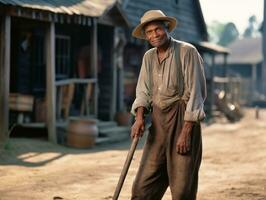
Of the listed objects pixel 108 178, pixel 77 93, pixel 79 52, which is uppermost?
pixel 79 52

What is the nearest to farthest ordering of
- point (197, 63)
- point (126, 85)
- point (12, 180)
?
point (197, 63) < point (12, 180) < point (126, 85)

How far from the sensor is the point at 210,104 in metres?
22.7

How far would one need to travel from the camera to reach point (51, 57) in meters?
11.8

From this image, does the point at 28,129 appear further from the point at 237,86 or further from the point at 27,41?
the point at 237,86

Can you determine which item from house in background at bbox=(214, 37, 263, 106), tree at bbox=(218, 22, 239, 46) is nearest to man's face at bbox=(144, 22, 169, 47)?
house in background at bbox=(214, 37, 263, 106)

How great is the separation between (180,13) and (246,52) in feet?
75.4

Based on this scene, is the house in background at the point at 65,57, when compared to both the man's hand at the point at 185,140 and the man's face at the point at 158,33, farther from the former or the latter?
the man's hand at the point at 185,140

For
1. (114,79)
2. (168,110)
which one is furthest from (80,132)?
(168,110)

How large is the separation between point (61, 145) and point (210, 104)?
11.8m

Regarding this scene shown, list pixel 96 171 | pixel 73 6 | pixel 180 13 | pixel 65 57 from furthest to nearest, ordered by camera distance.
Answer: pixel 180 13
pixel 65 57
pixel 73 6
pixel 96 171

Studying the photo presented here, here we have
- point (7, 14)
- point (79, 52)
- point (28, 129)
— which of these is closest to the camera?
point (7, 14)

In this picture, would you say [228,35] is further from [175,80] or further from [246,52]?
[175,80]

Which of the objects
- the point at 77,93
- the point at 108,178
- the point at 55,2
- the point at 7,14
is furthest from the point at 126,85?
the point at 108,178

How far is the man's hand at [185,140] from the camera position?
15.2 ft
